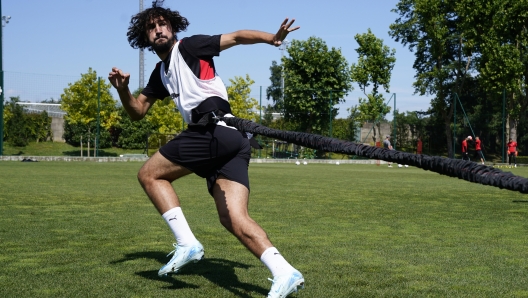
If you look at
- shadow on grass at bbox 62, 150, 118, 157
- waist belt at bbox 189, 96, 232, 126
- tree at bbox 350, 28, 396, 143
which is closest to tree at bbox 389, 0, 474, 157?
tree at bbox 350, 28, 396, 143

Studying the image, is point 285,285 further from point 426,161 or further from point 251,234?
point 426,161

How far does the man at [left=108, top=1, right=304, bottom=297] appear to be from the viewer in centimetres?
437

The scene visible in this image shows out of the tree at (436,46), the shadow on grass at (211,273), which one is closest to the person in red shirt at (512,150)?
the tree at (436,46)

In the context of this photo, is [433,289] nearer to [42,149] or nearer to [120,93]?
[120,93]

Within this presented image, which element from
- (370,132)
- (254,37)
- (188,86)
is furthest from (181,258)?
(370,132)

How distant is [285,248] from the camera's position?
A: 6621 millimetres

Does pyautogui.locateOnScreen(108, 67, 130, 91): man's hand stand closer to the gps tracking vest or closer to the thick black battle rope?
the gps tracking vest

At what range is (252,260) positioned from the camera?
596 cm

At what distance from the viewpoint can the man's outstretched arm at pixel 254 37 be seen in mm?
4273

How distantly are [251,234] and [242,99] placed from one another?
4158cm

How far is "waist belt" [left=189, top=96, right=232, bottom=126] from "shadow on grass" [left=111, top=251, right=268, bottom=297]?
1237mm

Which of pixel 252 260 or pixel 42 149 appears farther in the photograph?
pixel 42 149

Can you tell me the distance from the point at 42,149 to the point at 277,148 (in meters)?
15.2

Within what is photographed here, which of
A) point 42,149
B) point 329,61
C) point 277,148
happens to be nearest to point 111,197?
point 277,148
